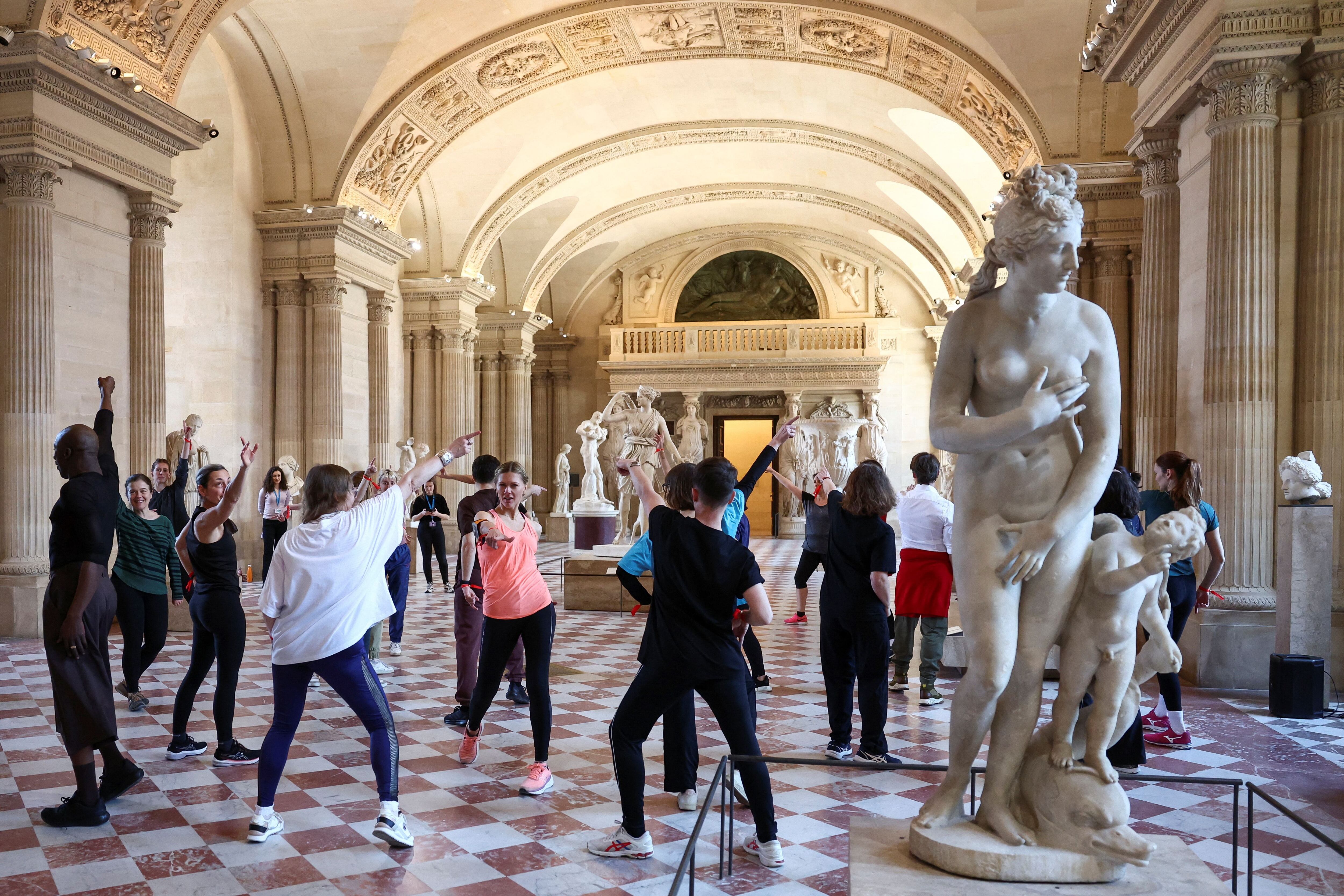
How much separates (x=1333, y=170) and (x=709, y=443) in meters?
20.4

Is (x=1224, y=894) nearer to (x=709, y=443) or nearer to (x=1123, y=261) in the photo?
(x=1123, y=261)

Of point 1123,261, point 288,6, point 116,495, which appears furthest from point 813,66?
point 116,495

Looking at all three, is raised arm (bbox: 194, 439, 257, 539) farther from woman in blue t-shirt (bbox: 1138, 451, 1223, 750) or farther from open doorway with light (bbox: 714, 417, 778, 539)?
open doorway with light (bbox: 714, 417, 778, 539)

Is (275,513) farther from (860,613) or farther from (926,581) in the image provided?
(860,613)

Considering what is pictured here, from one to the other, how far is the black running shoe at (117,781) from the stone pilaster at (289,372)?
36.4 feet

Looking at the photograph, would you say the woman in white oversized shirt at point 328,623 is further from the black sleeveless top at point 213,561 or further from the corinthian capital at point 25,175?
the corinthian capital at point 25,175

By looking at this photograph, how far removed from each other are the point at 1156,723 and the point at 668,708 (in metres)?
3.52

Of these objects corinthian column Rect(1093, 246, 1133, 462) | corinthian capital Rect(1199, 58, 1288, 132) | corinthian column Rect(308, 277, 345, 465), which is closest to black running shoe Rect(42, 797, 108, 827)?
corinthian capital Rect(1199, 58, 1288, 132)

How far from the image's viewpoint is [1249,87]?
707cm

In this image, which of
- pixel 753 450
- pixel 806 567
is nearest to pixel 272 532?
pixel 806 567

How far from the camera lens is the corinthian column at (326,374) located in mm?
15070

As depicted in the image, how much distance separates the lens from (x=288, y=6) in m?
13.4

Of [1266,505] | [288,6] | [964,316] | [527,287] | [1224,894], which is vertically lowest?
[1224,894]

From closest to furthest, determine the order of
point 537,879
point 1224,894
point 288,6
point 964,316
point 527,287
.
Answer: point 1224,894
point 964,316
point 537,879
point 288,6
point 527,287
